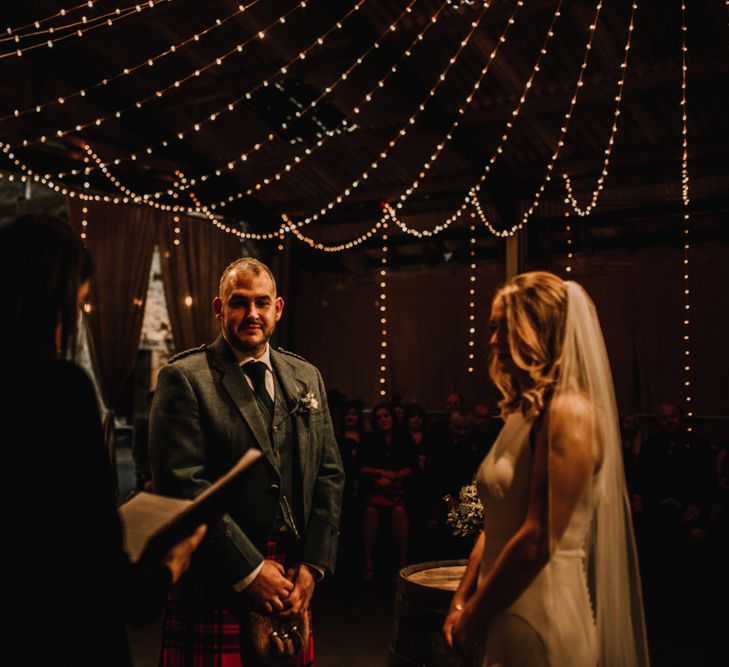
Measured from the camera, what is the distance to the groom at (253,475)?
7.57 feet

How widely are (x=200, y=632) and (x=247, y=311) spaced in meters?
0.95

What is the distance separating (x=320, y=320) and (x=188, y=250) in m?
2.04

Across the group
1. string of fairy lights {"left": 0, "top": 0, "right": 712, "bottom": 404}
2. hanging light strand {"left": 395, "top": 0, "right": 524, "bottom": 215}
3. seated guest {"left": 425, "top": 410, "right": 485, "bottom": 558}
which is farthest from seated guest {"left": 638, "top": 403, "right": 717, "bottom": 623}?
hanging light strand {"left": 395, "top": 0, "right": 524, "bottom": 215}

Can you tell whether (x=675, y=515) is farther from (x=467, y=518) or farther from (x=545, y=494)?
(x=545, y=494)

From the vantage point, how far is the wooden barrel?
9.05 feet

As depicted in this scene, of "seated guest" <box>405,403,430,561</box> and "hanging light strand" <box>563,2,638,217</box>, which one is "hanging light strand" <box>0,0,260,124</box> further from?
"seated guest" <box>405,403,430,561</box>

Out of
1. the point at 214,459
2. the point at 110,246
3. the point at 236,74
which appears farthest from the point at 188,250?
the point at 214,459

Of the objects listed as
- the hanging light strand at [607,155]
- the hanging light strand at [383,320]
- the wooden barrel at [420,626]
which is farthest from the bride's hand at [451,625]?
the hanging light strand at [383,320]

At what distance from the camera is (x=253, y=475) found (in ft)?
7.90

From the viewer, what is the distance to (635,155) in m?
7.65

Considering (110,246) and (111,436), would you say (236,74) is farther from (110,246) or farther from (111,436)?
(111,436)

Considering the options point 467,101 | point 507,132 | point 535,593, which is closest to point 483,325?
point 507,132

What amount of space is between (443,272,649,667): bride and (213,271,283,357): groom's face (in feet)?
2.61

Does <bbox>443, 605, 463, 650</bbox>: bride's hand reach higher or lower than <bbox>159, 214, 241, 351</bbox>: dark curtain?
lower
